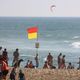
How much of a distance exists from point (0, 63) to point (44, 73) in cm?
393

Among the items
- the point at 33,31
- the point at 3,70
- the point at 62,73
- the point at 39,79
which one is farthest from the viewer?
the point at 33,31

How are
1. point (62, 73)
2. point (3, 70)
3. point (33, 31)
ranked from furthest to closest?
point (33, 31) → point (62, 73) → point (3, 70)

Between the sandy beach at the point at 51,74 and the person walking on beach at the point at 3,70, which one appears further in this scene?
the sandy beach at the point at 51,74

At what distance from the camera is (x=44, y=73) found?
69.9 feet

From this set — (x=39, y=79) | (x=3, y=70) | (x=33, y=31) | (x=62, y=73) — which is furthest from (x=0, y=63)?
(x=33, y=31)

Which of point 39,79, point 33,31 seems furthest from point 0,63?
point 33,31

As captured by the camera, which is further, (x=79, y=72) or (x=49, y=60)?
(x=49, y=60)

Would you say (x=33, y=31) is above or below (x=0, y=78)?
above

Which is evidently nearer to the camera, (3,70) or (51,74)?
(3,70)

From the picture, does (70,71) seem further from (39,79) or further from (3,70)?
(3,70)

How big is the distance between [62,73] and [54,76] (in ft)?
2.74

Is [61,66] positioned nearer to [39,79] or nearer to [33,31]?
[33,31]

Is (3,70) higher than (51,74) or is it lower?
higher

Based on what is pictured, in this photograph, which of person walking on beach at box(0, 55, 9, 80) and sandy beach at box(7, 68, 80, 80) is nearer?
person walking on beach at box(0, 55, 9, 80)
